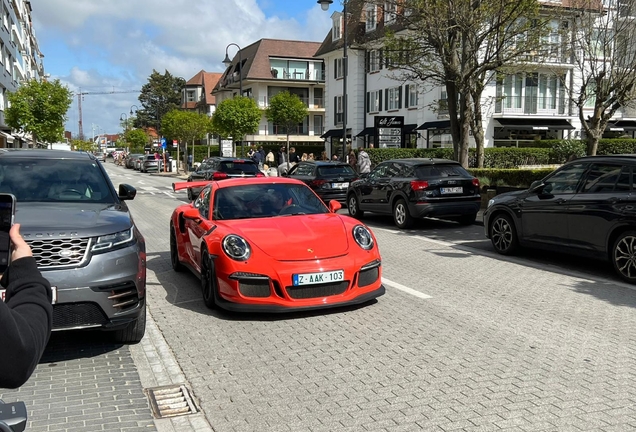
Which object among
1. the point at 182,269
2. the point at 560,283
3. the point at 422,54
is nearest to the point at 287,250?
the point at 182,269

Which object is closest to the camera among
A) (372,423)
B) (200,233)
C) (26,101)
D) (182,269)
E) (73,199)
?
(372,423)

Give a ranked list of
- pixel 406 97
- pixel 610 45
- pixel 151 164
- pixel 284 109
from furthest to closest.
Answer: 1. pixel 151 164
2. pixel 284 109
3. pixel 406 97
4. pixel 610 45

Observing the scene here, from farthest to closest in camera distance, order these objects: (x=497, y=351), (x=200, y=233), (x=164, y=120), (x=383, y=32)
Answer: (x=164, y=120)
(x=383, y=32)
(x=200, y=233)
(x=497, y=351)

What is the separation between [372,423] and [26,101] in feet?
143

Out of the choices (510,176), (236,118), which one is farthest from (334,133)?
(510,176)

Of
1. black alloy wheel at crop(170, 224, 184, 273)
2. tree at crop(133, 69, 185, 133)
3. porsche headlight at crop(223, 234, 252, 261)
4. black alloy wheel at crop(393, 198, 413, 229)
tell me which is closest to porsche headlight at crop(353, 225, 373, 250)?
porsche headlight at crop(223, 234, 252, 261)

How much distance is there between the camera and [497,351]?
5.27 m

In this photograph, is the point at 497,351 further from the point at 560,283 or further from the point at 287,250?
the point at 560,283

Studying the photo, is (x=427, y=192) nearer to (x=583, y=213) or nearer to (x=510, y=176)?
(x=583, y=213)

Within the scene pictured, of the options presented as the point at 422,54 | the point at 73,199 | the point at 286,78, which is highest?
the point at 286,78

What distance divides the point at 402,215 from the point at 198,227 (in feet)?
24.7

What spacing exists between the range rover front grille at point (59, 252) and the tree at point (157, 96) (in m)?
120

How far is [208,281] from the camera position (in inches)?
268

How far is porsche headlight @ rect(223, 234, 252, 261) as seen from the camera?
6.31m
